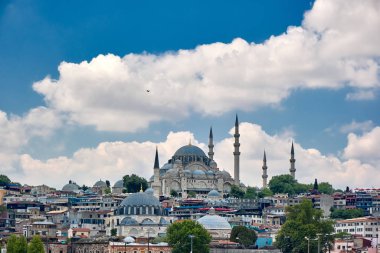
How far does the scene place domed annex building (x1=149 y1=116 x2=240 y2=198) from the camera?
136250 mm

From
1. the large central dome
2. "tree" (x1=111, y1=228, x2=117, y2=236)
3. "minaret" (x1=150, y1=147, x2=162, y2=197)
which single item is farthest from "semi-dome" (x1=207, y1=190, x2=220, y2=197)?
"tree" (x1=111, y1=228, x2=117, y2=236)

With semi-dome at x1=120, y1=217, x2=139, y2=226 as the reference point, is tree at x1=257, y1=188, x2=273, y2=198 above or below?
above

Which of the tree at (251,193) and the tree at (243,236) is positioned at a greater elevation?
the tree at (251,193)

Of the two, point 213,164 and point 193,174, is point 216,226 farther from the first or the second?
point 213,164

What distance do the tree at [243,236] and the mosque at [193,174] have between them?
4203cm

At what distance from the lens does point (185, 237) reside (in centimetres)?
7981

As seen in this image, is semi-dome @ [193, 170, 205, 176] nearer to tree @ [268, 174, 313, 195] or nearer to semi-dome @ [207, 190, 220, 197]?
semi-dome @ [207, 190, 220, 197]

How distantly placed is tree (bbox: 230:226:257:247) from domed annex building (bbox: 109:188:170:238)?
882 centimetres

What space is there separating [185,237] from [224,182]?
61751 millimetres

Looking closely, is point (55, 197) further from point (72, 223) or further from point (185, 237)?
point (185, 237)

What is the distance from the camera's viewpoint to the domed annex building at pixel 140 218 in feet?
320

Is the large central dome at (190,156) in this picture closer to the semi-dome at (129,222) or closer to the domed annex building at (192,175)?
the domed annex building at (192,175)

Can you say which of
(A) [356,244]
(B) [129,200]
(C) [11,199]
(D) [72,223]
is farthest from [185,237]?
(C) [11,199]

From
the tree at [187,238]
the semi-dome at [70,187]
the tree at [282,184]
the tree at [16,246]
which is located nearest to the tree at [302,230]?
the tree at [187,238]
